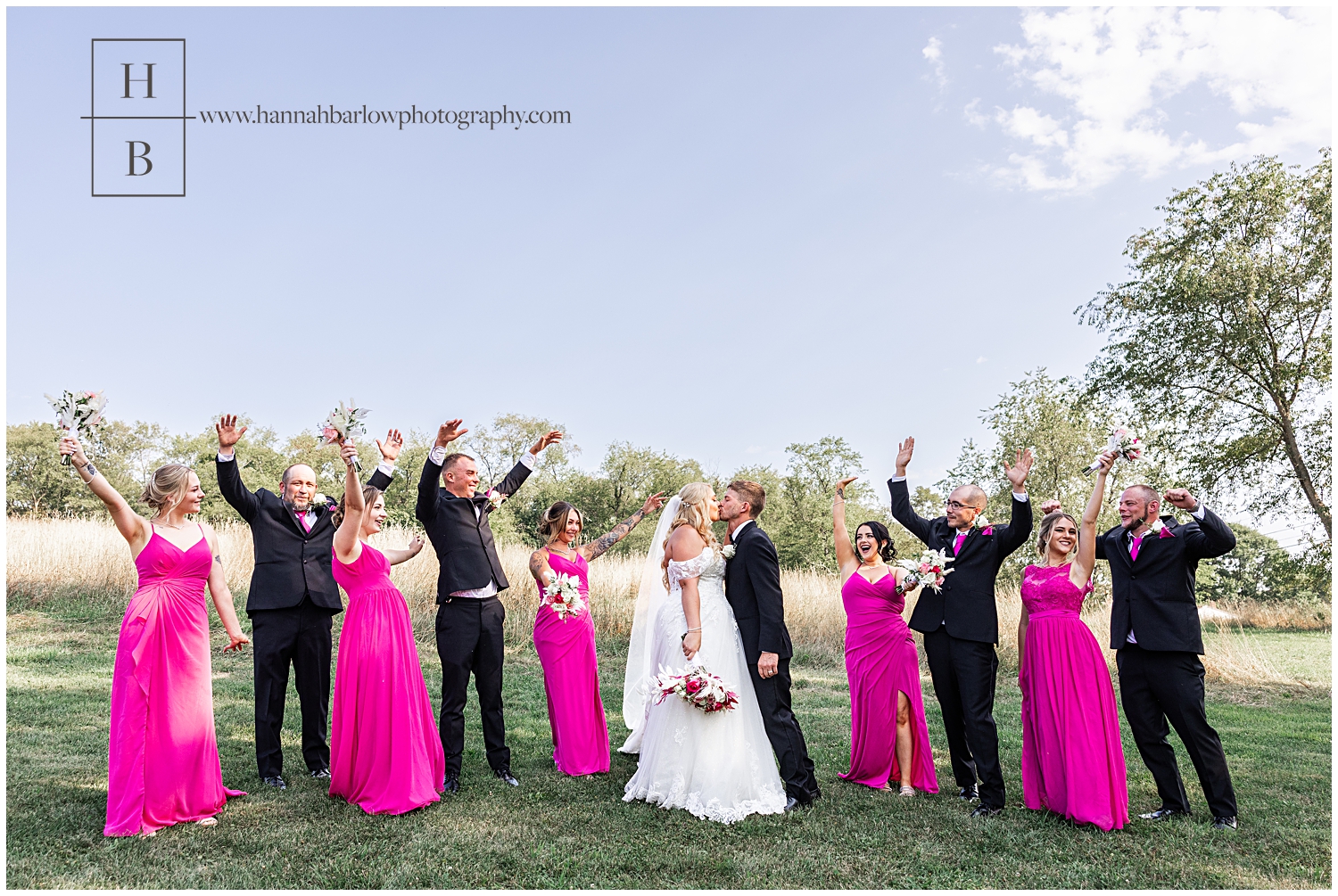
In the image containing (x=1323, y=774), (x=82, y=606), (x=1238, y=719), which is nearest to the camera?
(x=1323, y=774)

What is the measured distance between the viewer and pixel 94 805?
17.8ft

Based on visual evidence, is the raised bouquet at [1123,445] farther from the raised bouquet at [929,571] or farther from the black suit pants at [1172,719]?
the black suit pants at [1172,719]

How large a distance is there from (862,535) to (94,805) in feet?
18.1

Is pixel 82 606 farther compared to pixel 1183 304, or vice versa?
pixel 1183 304

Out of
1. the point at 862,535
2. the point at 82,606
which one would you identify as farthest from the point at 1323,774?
the point at 82,606

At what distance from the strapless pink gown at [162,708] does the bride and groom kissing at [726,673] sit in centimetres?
272

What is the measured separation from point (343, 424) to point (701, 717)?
297cm

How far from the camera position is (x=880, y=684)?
622cm

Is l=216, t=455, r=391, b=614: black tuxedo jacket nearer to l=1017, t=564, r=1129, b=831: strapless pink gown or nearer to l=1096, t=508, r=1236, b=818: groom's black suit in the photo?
l=1017, t=564, r=1129, b=831: strapless pink gown

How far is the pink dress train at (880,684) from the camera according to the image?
20.0 feet

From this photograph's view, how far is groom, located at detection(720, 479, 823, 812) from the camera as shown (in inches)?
216

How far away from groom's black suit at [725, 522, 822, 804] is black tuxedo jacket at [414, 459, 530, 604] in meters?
1.66

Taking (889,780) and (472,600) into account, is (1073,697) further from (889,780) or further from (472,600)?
(472,600)

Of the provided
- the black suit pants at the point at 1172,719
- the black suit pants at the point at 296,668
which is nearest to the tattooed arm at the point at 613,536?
the black suit pants at the point at 296,668
